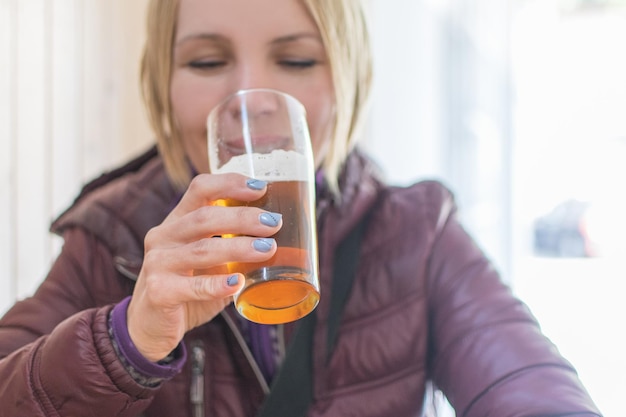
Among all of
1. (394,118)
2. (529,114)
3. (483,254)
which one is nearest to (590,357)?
(529,114)

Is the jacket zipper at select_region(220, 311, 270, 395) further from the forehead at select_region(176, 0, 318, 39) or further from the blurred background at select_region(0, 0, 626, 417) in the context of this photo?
the blurred background at select_region(0, 0, 626, 417)

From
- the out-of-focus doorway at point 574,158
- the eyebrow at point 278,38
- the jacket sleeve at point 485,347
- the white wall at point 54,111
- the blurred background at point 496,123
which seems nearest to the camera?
the jacket sleeve at point 485,347

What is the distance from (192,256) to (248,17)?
34 cm

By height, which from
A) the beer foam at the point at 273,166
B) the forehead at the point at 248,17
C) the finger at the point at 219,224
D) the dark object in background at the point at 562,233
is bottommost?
the dark object in background at the point at 562,233

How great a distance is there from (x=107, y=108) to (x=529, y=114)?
4.42 ft

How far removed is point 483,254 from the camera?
929 millimetres

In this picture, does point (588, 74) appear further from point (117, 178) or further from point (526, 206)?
point (117, 178)

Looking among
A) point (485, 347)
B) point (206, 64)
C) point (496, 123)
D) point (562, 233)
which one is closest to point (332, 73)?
point (206, 64)

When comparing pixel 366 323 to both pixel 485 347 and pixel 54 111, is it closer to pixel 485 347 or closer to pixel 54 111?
pixel 485 347

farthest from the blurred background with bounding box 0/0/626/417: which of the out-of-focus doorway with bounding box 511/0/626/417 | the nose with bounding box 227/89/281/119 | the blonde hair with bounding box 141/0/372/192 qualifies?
the nose with bounding box 227/89/281/119

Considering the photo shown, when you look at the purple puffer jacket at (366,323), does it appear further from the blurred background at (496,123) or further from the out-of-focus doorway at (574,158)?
the out-of-focus doorway at (574,158)

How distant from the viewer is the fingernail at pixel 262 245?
582mm

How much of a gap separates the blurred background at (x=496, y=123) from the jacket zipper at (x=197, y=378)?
914 mm


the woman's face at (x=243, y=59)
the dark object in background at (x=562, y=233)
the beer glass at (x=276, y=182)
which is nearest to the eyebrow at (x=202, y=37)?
the woman's face at (x=243, y=59)
